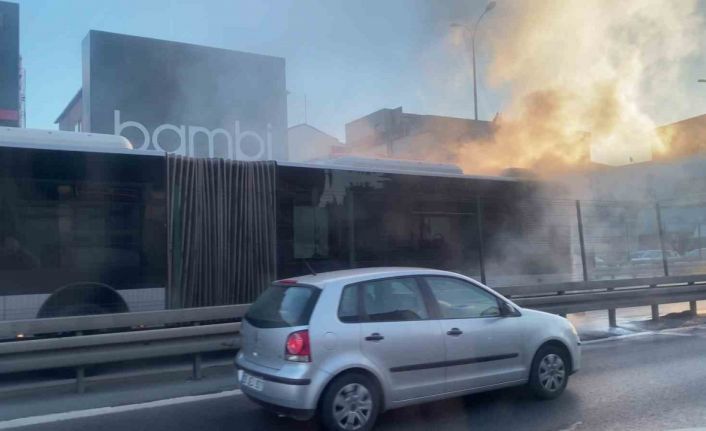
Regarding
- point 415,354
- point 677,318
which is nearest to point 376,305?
point 415,354

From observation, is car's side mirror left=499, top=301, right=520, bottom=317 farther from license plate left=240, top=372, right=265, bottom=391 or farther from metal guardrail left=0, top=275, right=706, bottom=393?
metal guardrail left=0, top=275, right=706, bottom=393

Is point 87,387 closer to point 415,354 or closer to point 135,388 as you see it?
point 135,388

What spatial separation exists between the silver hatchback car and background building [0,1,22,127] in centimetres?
1760

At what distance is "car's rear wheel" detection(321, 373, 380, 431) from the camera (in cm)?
465

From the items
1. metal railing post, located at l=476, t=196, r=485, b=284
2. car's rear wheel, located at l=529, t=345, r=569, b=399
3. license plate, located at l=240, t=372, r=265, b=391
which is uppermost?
metal railing post, located at l=476, t=196, r=485, b=284

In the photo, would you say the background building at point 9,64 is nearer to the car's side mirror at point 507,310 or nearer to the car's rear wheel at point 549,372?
the car's side mirror at point 507,310

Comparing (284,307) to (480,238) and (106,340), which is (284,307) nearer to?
(106,340)

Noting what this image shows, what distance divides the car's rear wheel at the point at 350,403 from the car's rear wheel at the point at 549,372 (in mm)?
1766

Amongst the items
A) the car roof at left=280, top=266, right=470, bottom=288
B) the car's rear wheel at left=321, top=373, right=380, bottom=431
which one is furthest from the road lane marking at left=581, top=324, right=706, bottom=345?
the car's rear wheel at left=321, top=373, right=380, bottom=431

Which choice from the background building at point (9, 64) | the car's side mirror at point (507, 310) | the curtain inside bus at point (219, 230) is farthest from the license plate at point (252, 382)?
the background building at point (9, 64)

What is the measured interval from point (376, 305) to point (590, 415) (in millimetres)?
2127

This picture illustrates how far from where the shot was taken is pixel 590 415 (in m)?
5.33

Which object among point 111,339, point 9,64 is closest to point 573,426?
point 111,339

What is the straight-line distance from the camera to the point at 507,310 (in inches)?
226
